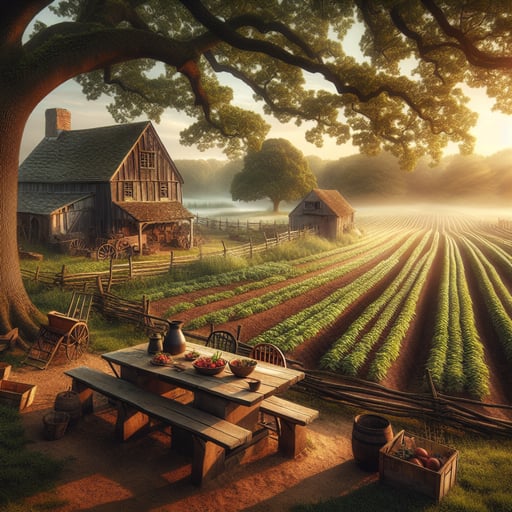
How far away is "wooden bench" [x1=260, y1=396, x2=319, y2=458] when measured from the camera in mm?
7043

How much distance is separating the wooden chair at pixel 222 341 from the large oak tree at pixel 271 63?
5.78m

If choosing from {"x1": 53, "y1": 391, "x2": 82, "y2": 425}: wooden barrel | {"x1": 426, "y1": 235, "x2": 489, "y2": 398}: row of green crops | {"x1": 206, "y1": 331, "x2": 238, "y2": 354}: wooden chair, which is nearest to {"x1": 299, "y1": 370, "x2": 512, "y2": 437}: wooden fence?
{"x1": 426, "y1": 235, "x2": 489, "y2": 398}: row of green crops

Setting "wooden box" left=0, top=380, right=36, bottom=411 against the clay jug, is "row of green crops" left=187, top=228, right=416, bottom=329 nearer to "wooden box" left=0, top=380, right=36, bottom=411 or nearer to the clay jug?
"wooden box" left=0, top=380, right=36, bottom=411

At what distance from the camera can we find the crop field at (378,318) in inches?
457

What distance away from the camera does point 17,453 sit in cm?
670

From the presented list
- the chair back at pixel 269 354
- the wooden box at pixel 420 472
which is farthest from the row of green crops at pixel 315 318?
the wooden box at pixel 420 472

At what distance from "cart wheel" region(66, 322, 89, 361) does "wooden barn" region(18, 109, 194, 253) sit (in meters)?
16.8

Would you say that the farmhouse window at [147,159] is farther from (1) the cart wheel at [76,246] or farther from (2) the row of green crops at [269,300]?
(2) the row of green crops at [269,300]

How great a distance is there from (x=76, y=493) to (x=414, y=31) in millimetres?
14907

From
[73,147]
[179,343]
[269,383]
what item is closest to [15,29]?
[179,343]

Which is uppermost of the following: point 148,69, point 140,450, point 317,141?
point 148,69

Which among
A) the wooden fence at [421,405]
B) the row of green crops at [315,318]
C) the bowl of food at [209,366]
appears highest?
the bowl of food at [209,366]

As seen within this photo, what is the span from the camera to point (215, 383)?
6.82m

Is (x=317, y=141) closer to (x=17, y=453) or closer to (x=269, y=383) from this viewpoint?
(x=269, y=383)
